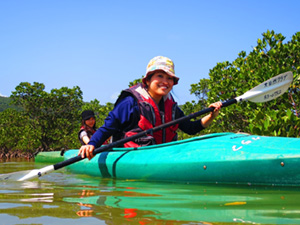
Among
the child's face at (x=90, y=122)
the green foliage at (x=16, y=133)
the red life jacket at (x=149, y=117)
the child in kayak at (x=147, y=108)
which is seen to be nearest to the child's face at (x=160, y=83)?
the child in kayak at (x=147, y=108)

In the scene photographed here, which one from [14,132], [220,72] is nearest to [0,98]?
[14,132]

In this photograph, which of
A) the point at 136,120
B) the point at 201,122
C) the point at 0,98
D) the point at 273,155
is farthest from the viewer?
the point at 0,98

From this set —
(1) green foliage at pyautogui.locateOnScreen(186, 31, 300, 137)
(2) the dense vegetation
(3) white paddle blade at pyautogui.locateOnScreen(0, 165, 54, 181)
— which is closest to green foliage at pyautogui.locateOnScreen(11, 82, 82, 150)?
(2) the dense vegetation

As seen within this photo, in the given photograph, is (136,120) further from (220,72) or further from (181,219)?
(220,72)

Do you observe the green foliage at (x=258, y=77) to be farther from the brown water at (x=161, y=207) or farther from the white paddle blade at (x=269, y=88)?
the brown water at (x=161, y=207)

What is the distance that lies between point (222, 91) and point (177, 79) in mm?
3690

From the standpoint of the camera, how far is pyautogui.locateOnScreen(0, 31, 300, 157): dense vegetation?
5.69m

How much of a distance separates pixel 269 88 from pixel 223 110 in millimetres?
2777

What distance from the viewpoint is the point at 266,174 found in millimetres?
2816

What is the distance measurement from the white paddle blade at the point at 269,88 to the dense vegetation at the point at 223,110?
26cm

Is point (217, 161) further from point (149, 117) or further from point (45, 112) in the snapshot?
point (45, 112)

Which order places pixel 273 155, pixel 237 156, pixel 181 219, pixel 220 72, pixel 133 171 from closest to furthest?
pixel 181 219
pixel 273 155
pixel 237 156
pixel 133 171
pixel 220 72

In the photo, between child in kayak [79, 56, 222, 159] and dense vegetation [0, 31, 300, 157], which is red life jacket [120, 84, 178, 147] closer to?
child in kayak [79, 56, 222, 159]

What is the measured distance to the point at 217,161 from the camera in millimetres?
3068
